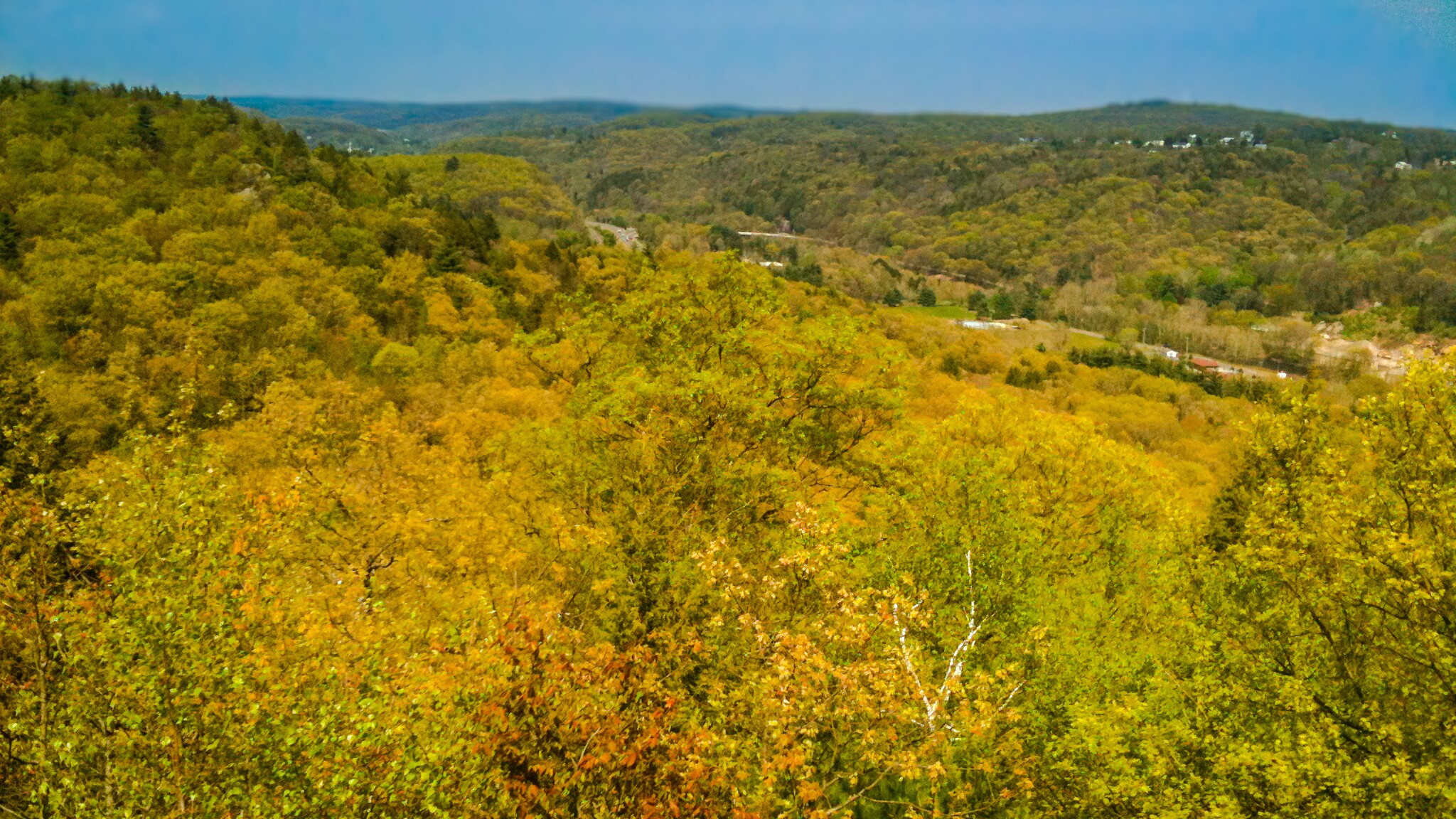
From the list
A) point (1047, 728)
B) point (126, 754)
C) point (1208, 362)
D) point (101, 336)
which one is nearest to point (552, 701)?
point (126, 754)

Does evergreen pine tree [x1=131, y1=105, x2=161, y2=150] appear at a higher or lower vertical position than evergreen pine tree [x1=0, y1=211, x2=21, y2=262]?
higher

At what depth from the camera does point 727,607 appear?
1381cm

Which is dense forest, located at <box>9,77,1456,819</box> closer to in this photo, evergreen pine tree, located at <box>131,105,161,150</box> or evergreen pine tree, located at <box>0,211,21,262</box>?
evergreen pine tree, located at <box>0,211,21,262</box>

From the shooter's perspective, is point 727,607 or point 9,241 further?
point 9,241

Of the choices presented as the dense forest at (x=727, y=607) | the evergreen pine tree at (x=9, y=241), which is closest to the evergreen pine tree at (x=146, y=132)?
the evergreen pine tree at (x=9, y=241)

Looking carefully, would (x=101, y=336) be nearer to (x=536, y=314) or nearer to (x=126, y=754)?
(x=536, y=314)

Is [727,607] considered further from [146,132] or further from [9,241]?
[146,132]

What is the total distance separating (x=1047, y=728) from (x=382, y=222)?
284 ft

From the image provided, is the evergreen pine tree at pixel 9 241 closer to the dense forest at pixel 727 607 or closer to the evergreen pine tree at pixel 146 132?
the evergreen pine tree at pixel 146 132

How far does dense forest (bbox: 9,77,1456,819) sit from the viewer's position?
29.1ft

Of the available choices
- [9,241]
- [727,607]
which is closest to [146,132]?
[9,241]

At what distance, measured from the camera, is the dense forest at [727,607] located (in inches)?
349

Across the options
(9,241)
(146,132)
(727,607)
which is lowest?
(727,607)

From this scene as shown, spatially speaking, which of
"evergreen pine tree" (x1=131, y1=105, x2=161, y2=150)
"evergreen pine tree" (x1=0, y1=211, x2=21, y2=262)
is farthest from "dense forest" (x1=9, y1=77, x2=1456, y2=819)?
"evergreen pine tree" (x1=131, y1=105, x2=161, y2=150)
